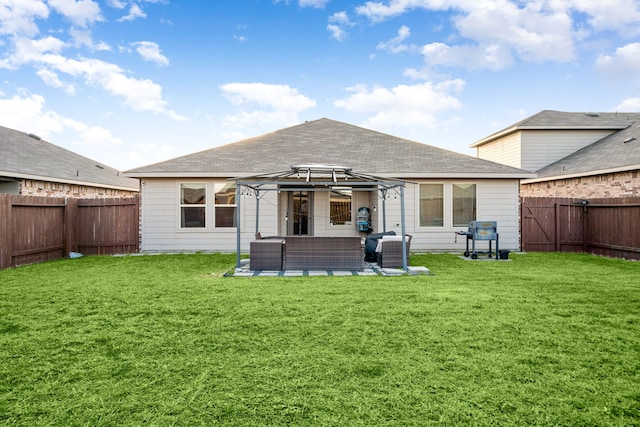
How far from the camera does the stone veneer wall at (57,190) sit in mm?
13711

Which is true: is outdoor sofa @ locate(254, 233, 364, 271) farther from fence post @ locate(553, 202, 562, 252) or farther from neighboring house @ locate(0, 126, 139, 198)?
neighboring house @ locate(0, 126, 139, 198)

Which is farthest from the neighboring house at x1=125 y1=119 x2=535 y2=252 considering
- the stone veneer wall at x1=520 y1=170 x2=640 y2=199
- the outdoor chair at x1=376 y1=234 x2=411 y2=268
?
the stone veneer wall at x1=520 y1=170 x2=640 y2=199

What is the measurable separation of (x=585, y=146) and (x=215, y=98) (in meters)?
18.3

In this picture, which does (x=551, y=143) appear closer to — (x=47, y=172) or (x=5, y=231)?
(x=5, y=231)

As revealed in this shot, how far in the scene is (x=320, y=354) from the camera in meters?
3.62

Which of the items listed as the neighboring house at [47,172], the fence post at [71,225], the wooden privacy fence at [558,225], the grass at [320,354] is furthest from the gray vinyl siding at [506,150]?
the fence post at [71,225]

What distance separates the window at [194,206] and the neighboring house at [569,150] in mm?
13913

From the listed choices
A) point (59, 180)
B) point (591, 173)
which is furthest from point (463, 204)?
point (59, 180)

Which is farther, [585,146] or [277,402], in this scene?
[585,146]

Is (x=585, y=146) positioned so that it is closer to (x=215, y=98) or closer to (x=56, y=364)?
(x=215, y=98)

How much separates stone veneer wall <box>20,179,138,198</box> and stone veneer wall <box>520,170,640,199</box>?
20.0 m

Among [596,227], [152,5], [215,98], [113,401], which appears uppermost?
[152,5]

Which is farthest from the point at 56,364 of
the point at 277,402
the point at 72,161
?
the point at 72,161

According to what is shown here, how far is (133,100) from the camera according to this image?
62.5 ft
